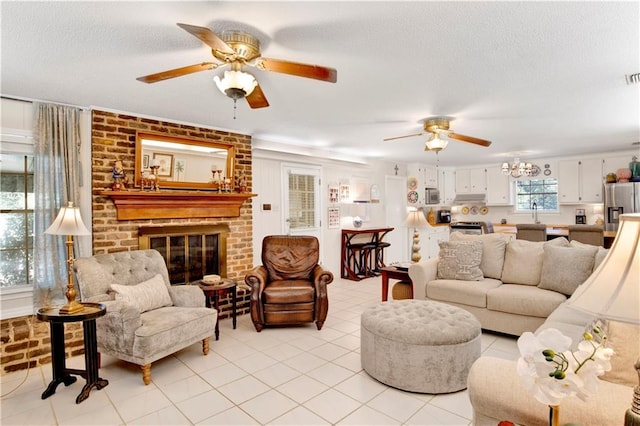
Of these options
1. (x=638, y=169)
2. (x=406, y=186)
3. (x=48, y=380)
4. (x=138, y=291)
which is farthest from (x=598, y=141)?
(x=48, y=380)

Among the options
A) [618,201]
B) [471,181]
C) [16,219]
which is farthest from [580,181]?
[16,219]

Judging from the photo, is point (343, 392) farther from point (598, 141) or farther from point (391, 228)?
point (598, 141)

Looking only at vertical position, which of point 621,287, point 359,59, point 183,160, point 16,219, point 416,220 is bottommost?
point 621,287

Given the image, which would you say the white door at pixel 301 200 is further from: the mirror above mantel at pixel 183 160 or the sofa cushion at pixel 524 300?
the sofa cushion at pixel 524 300

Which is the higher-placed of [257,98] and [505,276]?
[257,98]

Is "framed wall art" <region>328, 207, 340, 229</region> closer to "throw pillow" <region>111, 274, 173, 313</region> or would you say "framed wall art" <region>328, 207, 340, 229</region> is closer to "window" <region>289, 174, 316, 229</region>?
"window" <region>289, 174, 316, 229</region>

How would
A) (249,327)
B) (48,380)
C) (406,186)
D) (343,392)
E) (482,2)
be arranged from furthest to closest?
(406,186)
(249,327)
(48,380)
(343,392)
(482,2)

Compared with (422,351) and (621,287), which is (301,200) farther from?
(621,287)

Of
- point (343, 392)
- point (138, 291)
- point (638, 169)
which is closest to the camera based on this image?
point (343, 392)

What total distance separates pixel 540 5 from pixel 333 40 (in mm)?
1095

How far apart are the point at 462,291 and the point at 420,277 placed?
469 mm

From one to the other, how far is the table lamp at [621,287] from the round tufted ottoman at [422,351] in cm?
153

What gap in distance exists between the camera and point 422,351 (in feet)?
7.91

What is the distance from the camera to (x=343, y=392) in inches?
97.6
